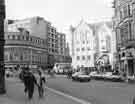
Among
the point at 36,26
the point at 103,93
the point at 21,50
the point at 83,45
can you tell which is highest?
the point at 36,26

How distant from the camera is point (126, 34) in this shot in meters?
42.5

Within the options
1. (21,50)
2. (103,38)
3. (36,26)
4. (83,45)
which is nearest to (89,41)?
Answer: (83,45)

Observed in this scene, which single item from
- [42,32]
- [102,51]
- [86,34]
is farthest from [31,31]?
[102,51]

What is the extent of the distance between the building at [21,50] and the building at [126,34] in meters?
41.4

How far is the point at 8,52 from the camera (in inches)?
3103

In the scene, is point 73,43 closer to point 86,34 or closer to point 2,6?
point 86,34

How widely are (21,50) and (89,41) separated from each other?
23526mm

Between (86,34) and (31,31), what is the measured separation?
2447 centimetres

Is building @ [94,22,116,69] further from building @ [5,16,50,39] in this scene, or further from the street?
the street

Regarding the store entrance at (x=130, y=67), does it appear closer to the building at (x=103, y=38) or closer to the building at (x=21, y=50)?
the building at (x=103, y=38)

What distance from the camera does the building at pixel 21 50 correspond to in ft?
259

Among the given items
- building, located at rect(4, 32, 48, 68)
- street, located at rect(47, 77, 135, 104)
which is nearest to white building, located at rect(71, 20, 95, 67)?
building, located at rect(4, 32, 48, 68)

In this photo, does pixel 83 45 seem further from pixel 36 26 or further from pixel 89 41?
pixel 36 26

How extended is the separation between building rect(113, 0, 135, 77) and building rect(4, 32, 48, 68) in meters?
41.4
